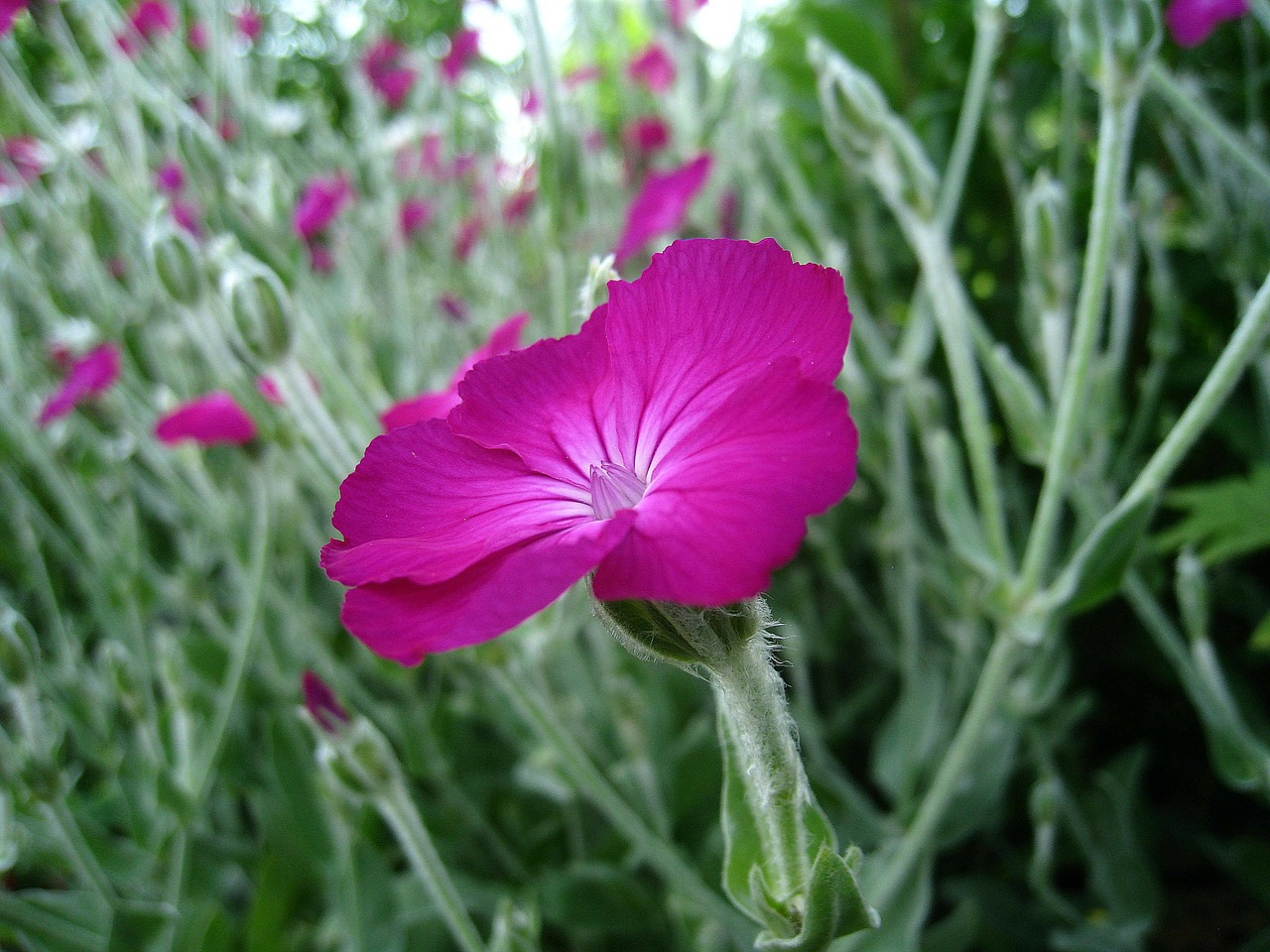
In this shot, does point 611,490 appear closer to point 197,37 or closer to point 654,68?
point 654,68

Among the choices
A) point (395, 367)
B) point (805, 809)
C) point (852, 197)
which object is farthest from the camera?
point (395, 367)

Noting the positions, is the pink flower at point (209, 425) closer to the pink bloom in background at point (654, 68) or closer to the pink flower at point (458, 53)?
the pink flower at point (458, 53)

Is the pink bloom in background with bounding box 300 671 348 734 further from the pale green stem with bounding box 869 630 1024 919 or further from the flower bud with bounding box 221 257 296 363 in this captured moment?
the pale green stem with bounding box 869 630 1024 919

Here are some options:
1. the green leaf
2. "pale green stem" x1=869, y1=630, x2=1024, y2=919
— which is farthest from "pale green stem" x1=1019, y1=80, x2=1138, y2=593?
the green leaf

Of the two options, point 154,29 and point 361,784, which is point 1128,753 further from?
point 154,29

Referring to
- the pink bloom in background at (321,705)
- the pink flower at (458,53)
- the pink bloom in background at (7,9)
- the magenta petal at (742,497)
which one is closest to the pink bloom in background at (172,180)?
the pink bloom in background at (7,9)

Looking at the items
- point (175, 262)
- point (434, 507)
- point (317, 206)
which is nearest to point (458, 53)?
point (317, 206)

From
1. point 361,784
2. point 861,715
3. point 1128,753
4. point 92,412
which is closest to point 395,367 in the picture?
point 92,412
